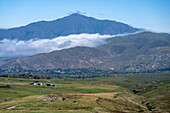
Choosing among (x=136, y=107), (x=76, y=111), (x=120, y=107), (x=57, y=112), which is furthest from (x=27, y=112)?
(x=136, y=107)

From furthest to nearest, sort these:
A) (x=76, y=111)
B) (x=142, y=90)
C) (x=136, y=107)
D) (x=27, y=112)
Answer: (x=142, y=90) → (x=136, y=107) → (x=76, y=111) → (x=27, y=112)

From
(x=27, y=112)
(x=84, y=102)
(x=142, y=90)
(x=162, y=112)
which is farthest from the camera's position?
(x=142, y=90)

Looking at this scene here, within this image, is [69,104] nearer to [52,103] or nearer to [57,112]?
[52,103]

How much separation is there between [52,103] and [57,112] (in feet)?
60.3

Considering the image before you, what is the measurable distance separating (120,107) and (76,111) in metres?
25.8

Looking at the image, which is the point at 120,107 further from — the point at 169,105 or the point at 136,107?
the point at 169,105

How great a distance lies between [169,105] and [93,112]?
124 ft

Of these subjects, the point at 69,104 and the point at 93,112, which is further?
the point at 69,104

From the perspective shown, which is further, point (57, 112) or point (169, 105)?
point (169, 105)

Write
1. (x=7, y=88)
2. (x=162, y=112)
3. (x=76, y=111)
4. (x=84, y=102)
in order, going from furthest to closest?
(x=7, y=88), (x=84, y=102), (x=162, y=112), (x=76, y=111)

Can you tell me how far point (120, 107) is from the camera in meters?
106

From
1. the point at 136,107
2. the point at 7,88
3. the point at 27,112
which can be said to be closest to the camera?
the point at 27,112

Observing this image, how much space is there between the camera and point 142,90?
622 feet

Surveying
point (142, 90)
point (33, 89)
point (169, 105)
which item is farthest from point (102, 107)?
point (142, 90)
